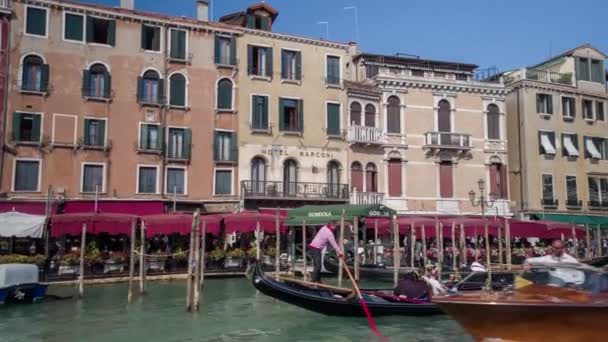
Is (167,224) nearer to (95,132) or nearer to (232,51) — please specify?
(95,132)

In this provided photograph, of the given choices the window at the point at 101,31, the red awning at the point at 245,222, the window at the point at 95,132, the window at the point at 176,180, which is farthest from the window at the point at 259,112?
the window at the point at 101,31

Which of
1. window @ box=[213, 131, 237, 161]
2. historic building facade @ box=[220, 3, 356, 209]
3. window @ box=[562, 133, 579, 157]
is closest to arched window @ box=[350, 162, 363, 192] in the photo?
historic building facade @ box=[220, 3, 356, 209]

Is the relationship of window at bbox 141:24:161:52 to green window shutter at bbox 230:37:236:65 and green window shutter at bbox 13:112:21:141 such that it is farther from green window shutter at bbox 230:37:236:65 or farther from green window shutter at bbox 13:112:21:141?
green window shutter at bbox 13:112:21:141

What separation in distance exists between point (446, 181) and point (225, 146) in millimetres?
10488

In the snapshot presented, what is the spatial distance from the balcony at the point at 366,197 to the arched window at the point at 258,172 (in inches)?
158

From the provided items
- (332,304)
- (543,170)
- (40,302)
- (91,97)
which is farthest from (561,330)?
(543,170)

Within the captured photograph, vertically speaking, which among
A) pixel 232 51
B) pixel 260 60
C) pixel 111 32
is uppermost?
pixel 111 32

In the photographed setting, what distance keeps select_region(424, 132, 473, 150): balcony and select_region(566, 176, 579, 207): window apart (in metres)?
6.40

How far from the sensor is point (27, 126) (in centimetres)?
2156

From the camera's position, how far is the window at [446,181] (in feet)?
89.7

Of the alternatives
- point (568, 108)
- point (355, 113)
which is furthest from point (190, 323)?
point (568, 108)

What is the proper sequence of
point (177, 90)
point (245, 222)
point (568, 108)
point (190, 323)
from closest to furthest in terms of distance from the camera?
point (190, 323), point (245, 222), point (177, 90), point (568, 108)

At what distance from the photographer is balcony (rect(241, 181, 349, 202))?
947 inches

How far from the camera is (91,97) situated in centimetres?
2253
